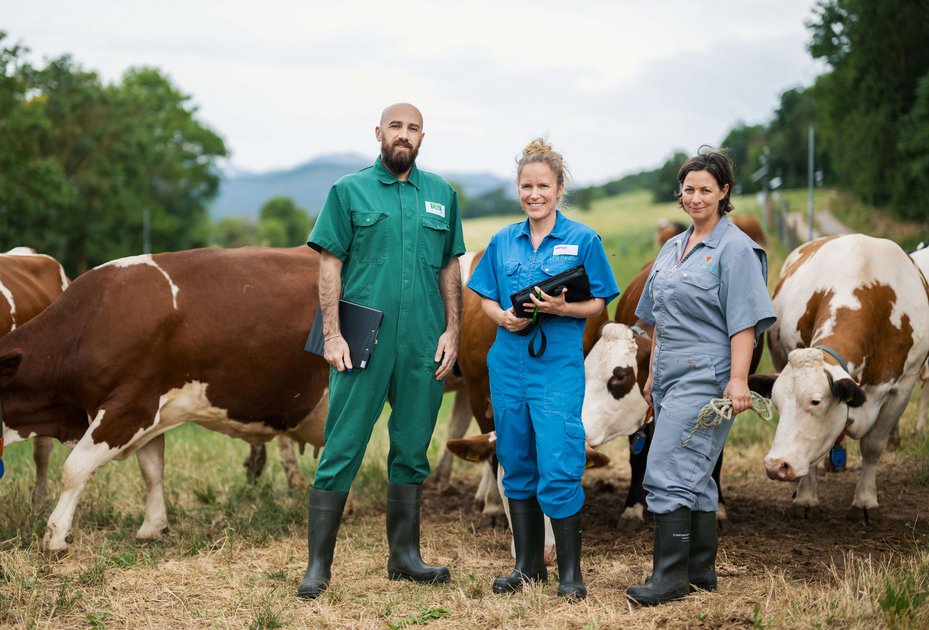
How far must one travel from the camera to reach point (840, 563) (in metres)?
5.71

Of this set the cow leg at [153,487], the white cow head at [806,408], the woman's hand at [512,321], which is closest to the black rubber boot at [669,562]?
the white cow head at [806,408]

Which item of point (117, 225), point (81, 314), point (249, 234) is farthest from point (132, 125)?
point (249, 234)

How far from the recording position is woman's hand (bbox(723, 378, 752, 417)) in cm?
452

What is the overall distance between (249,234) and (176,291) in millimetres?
103335

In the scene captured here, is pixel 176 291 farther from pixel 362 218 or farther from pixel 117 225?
pixel 117 225

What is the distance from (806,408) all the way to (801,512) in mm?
1939

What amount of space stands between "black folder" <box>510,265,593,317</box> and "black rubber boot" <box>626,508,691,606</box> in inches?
47.4

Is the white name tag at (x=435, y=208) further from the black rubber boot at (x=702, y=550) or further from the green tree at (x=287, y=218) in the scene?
the green tree at (x=287, y=218)

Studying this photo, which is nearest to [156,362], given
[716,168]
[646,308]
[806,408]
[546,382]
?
[546,382]

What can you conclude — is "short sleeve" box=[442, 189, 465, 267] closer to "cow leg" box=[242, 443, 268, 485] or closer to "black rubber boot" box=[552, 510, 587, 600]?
"black rubber boot" box=[552, 510, 587, 600]

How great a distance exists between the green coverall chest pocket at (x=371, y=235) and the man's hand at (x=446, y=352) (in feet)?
1.84

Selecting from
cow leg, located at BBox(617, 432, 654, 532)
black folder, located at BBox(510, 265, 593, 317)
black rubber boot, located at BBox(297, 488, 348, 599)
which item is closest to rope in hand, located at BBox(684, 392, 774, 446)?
black folder, located at BBox(510, 265, 593, 317)

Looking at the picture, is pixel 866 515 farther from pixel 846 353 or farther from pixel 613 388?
pixel 613 388

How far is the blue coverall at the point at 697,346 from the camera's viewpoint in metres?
4.64
